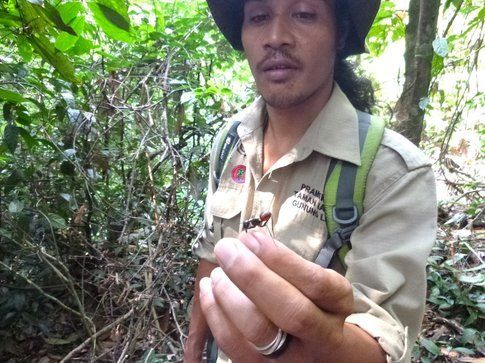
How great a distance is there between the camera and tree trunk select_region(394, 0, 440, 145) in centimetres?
282

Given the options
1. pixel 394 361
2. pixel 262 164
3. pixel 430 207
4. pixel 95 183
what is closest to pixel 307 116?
pixel 262 164

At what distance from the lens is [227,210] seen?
1.76 meters

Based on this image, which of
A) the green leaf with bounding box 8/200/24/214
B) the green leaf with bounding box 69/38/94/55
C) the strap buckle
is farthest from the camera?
the green leaf with bounding box 8/200/24/214

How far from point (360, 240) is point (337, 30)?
35.1 inches

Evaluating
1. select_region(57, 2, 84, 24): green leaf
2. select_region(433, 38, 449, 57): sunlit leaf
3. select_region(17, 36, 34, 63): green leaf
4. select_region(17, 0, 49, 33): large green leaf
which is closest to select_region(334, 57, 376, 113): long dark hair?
select_region(433, 38, 449, 57): sunlit leaf

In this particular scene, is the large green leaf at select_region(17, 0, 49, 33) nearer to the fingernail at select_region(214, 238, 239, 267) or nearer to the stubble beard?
the stubble beard

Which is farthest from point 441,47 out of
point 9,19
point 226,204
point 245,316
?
point 245,316

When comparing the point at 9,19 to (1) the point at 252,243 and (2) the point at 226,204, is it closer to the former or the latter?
(2) the point at 226,204

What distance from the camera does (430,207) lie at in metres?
1.34

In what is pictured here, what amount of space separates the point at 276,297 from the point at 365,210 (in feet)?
2.30

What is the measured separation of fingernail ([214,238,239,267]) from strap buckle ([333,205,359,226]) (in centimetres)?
64

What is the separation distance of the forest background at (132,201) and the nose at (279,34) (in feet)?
3.56

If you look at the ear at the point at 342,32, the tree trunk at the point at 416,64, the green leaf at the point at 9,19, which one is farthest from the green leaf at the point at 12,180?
the tree trunk at the point at 416,64

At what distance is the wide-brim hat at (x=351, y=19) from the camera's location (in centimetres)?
167
